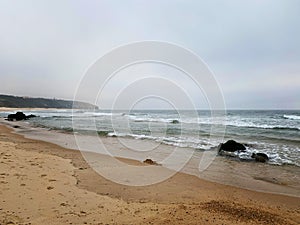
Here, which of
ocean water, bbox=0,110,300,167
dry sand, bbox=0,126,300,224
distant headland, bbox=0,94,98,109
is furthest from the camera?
distant headland, bbox=0,94,98,109

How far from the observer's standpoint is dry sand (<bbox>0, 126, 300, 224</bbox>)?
3730 mm

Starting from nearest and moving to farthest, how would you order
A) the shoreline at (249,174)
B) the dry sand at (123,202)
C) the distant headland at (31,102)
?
the dry sand at (123,202)
the shoreline at (249,174)
the distant headland at (31,102)

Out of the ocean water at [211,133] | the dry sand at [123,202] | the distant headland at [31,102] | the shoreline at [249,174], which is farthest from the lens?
the distant headland at [31,102]

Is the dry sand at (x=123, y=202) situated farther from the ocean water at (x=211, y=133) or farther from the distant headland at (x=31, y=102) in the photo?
the distant headland at (x=31, y=102)

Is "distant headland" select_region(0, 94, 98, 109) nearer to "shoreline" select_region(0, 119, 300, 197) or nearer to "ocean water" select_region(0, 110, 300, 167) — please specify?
"ocean water" select_region(0, 110, 300, 167)

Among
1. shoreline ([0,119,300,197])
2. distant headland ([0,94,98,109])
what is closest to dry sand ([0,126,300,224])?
shoreline ([0,119,300,197])

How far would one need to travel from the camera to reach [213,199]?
16.3ft

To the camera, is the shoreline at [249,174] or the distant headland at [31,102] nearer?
the shoreline at [249,174]

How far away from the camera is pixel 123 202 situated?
4523 mm

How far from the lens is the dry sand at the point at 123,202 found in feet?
12.2

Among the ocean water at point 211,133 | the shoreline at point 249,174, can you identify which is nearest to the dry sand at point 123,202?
the shoreline at point 249,174

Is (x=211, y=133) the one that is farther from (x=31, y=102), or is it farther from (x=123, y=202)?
(x=31, y=102)

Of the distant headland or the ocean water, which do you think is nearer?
the ocean water

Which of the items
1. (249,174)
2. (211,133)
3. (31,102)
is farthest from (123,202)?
(31,102)
